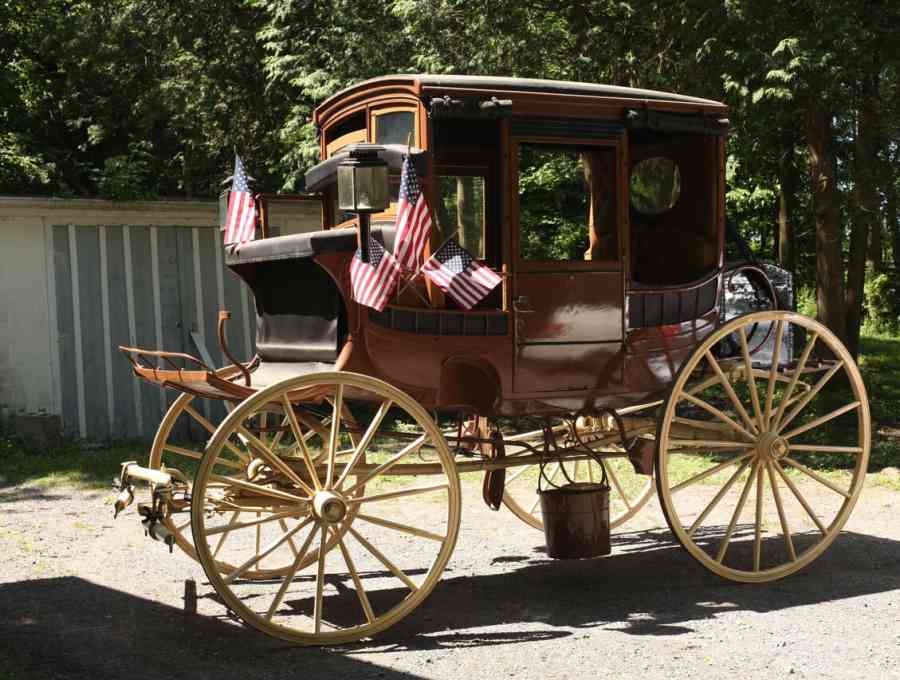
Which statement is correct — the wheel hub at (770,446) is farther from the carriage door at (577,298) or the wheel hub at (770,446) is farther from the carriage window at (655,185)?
the carriage window at (655,185)

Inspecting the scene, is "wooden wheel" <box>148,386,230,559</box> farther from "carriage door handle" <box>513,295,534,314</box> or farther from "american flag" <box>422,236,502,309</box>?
"carriage door handle" <box>513,295,534,314</box>

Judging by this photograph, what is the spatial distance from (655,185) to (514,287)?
171cm

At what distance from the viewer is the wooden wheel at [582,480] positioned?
25.7 ft

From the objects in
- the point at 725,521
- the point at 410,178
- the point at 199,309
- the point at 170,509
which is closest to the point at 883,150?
the point at 725,521

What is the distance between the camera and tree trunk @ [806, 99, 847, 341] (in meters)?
12.7

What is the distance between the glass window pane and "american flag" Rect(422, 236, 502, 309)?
0.65 meters

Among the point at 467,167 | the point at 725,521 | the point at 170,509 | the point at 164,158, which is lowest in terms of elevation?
the point at 725,521

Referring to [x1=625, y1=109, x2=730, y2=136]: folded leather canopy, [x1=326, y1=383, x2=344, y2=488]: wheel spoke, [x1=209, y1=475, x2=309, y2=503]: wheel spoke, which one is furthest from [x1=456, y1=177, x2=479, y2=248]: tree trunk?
[x1=209, y1=475, x2=309, y2=503]: wheel spoke

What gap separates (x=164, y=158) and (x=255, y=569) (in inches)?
506

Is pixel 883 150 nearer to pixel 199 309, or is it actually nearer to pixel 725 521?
pixel 725 521

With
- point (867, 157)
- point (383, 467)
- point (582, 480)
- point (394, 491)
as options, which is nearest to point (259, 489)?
point (383, 467)

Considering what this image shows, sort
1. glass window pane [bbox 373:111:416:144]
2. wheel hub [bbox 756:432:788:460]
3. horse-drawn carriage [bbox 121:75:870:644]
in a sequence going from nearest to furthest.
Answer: horse-drawn carriage [bbox 121:75:870:644] → glass window pane [bbox 373:111:416:144] → wheel hub [bbox 756:432:788:460]

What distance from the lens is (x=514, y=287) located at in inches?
237

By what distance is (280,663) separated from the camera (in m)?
5.15
